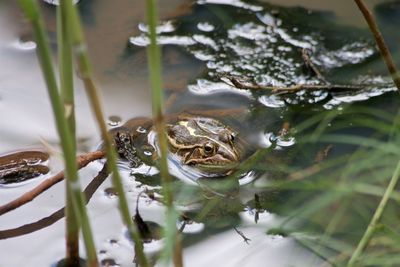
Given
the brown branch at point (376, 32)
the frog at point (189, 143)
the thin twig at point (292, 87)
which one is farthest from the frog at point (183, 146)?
the brown branch at point (376, 32)

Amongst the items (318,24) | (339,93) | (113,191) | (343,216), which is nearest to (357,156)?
(343,216)

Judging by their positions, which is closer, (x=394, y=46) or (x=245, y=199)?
(x=245, y=199)

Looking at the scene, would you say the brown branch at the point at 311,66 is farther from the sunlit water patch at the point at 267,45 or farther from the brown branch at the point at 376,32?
the brown branch at the point at 376,32

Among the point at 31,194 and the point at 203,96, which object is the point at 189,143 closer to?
the point at 203,96

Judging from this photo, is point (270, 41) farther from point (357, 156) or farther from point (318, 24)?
point (357, 156)

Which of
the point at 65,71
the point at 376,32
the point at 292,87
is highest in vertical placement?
the point at 65,71

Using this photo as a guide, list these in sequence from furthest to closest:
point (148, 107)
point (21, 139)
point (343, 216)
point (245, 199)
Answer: point (148, 107) < point (21, 139) < point (245, 199) < point (343, 216)

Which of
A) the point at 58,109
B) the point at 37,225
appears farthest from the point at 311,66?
the point at 58,109
